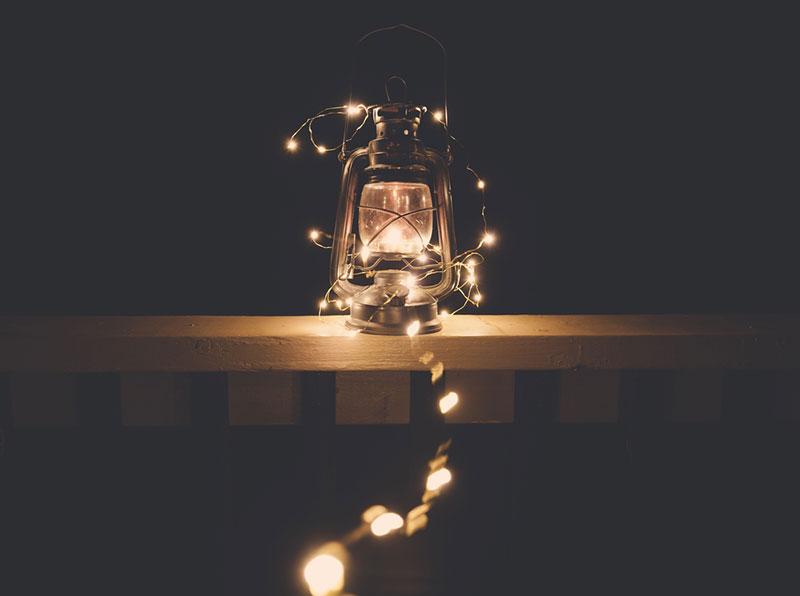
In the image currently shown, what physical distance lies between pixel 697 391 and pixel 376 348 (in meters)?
0.82

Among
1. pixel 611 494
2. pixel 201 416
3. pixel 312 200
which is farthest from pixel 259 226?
pixel 611 494

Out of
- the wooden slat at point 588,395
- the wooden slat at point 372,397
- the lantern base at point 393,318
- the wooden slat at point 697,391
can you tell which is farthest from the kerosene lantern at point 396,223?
the wooden slat at point 697,391

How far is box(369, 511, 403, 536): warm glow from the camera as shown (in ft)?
5.56

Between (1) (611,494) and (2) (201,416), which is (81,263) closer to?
(2) (201,416)

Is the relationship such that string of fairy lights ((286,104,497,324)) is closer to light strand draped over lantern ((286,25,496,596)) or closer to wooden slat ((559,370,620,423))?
light strand draped over lantern ((286,25,496,596))

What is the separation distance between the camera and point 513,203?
1.94 meters

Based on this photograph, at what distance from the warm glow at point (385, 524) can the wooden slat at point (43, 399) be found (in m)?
0.84

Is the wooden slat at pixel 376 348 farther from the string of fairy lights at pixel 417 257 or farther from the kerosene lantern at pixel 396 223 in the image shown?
the string of fairy lights at pixel 417 257

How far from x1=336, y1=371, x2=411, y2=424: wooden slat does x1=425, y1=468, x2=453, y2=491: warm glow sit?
28cm

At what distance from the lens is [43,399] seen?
146cm

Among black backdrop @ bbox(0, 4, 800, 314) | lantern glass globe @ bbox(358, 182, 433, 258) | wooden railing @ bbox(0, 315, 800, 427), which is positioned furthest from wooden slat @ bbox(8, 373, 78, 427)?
lantern glass globe @ bbox(358, 182, 433, 258)

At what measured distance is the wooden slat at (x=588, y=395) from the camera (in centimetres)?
150

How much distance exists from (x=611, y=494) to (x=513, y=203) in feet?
3.23

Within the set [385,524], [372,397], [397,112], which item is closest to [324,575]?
[385,524]
